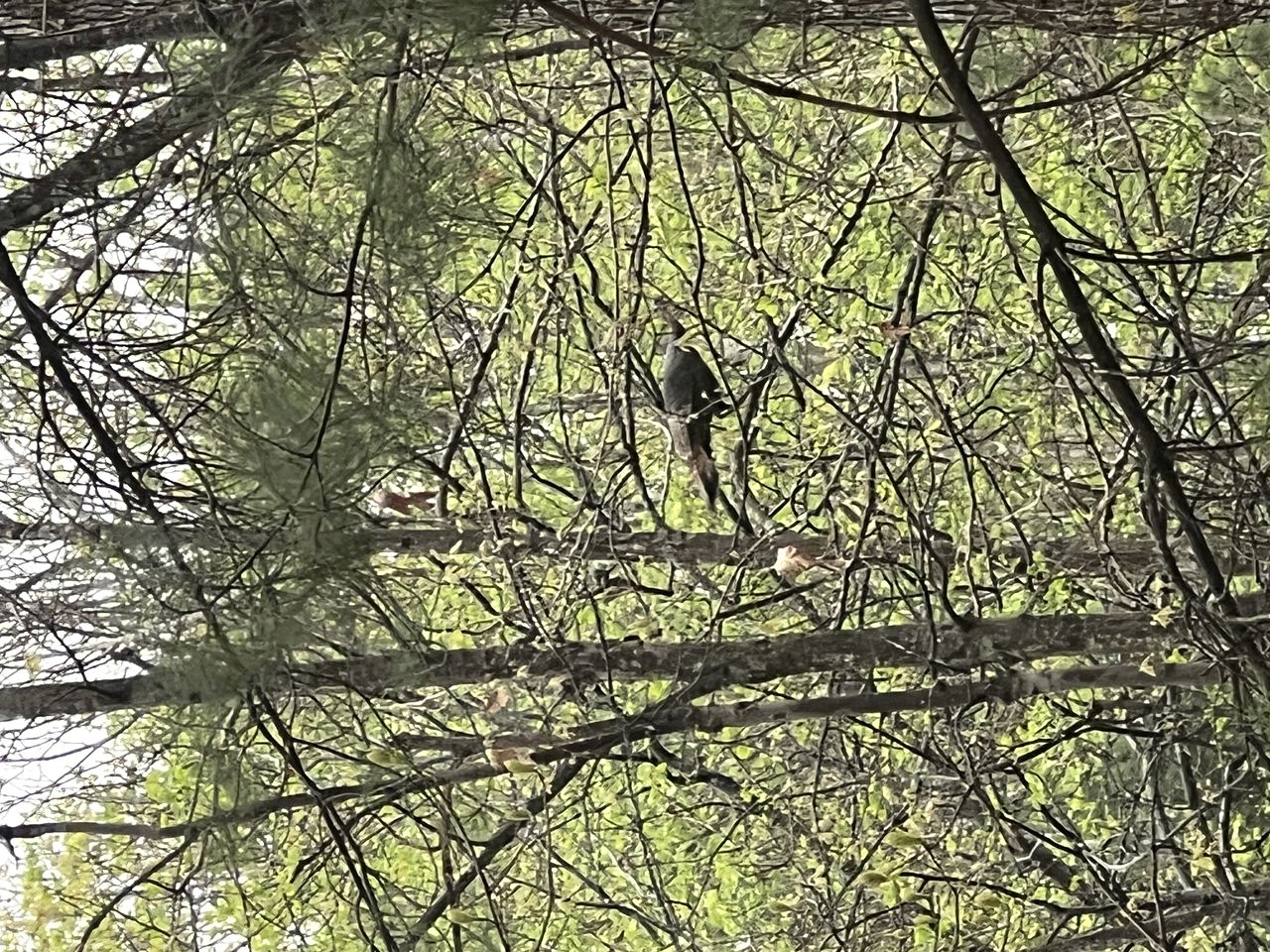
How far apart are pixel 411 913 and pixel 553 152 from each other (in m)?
1.43

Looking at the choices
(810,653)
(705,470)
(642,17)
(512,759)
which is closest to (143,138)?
(642,17)

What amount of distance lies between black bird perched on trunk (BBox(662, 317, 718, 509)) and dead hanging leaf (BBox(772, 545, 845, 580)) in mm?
297

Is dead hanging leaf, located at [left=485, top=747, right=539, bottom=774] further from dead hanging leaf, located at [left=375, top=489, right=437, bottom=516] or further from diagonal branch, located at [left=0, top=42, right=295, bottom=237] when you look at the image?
diagonal branch, located at [left=0, top=42, right=295, bottom=237]

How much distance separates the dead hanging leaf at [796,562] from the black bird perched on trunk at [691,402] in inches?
11.7

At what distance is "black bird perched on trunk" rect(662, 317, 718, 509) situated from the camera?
101 inches

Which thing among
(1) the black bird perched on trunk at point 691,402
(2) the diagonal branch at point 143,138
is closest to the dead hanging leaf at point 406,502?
(1) the black bird perched on trunk at point 691,402

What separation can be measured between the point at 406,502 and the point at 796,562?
2.60 ft

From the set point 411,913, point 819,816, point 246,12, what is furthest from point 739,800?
point 246,12

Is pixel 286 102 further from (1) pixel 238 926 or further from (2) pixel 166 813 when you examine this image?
(1) pixel 238 926

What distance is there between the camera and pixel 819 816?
2.62 metres

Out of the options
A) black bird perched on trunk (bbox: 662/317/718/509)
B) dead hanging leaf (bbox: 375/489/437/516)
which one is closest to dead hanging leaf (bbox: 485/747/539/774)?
dead hanging leaf (bbox: 375/489/437/516)

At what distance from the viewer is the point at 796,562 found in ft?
7.68

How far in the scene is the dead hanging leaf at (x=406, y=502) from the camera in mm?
2461

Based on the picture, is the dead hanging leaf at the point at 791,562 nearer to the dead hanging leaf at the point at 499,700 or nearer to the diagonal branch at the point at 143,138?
the dead hanging leaf at the point at 499,700
